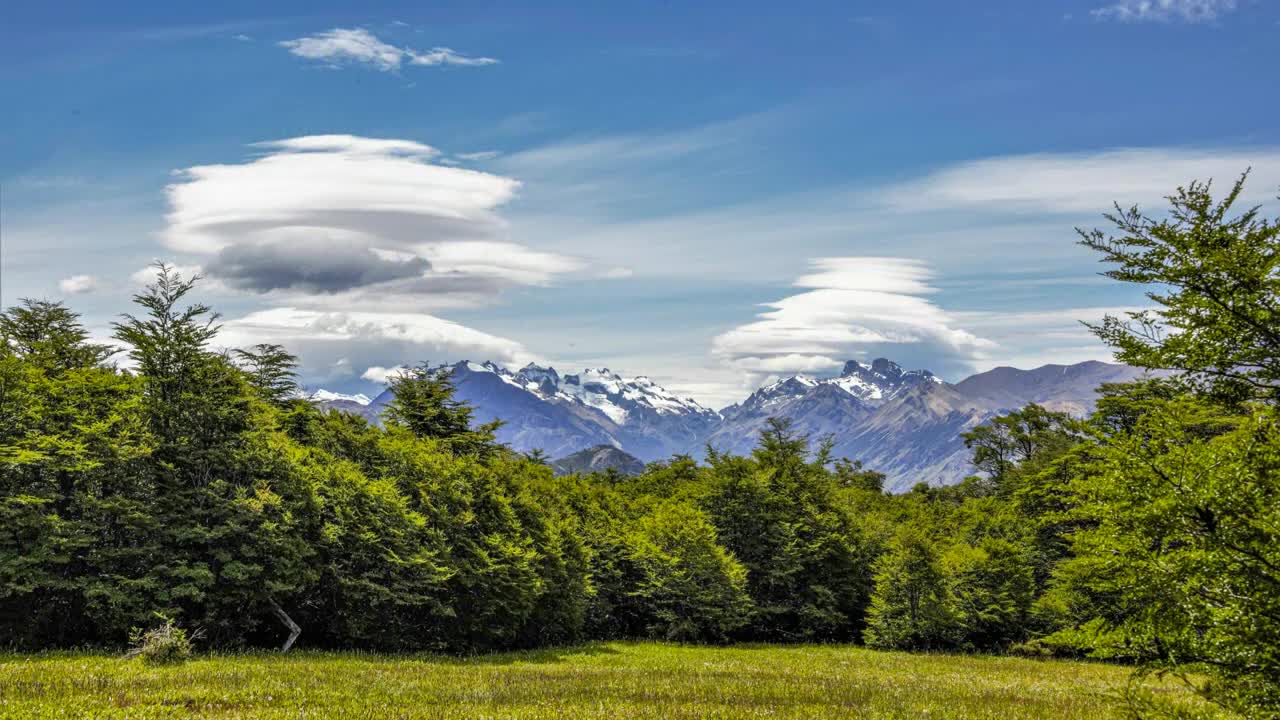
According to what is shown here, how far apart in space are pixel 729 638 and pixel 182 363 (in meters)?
41.6

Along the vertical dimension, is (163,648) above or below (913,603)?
above

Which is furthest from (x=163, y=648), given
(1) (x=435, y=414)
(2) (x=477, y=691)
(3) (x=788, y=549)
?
(3) (x=788, y=549)

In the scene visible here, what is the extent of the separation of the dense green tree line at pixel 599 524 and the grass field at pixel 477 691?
8.84 ft

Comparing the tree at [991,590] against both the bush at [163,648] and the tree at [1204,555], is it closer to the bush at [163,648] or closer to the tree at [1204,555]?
the tree at [1204,555]

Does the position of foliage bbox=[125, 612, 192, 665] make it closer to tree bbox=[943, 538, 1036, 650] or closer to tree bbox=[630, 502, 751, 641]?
tree bbox=[630, 502, 751, 641]

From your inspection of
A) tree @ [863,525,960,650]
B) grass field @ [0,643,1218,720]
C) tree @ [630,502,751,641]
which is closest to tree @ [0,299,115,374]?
grass field @ [0,643,1218,720]

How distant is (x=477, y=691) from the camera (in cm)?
2031

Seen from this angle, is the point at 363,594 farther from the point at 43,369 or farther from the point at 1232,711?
the point at 1232,711

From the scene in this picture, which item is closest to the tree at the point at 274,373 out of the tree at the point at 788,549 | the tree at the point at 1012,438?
the tree at the point at 788,549

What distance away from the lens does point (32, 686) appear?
1706cm

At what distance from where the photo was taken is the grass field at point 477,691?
1622 cm

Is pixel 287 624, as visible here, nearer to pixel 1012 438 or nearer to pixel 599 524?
pixel 599 524

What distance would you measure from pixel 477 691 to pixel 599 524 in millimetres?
36870

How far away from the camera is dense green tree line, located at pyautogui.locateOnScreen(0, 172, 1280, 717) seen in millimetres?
10969
